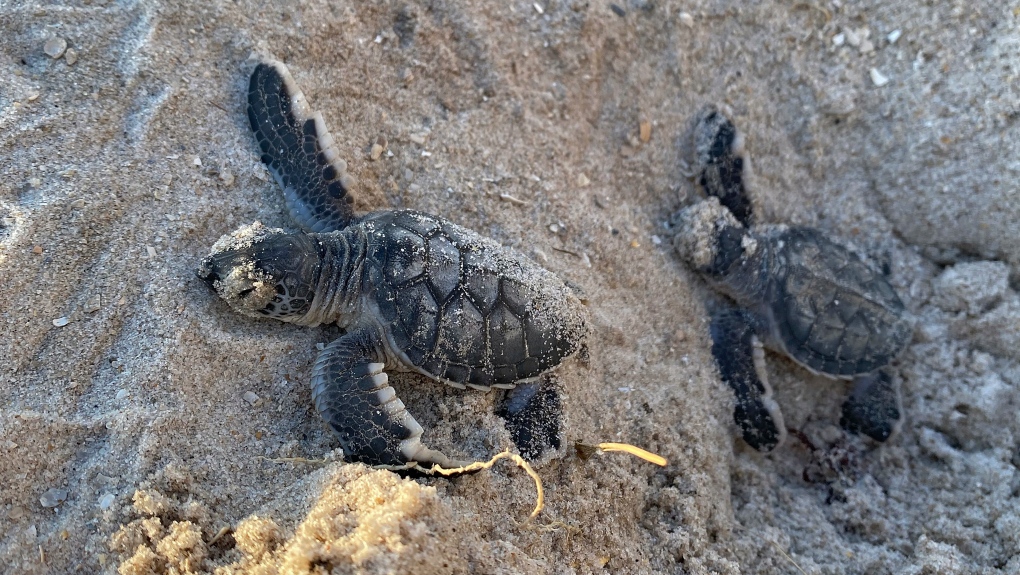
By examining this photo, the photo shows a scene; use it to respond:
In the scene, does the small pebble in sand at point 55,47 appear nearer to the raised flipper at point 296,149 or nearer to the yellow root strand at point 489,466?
the raised flipper at point 296,149

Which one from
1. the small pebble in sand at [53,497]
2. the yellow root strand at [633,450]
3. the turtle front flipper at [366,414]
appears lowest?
the small pebble in sand at [53,497]

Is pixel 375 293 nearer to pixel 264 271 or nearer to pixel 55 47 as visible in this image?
pixel 264 271

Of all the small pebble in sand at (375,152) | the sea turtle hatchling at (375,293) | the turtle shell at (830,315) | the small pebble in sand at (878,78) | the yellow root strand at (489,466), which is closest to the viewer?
the yellow root strand at (489,466)

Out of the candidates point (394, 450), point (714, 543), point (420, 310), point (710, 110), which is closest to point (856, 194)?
point (710, 110)

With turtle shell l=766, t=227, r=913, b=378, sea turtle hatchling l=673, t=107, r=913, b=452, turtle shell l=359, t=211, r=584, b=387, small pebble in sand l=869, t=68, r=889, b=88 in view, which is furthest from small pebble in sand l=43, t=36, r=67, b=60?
small pebble in sand l=869, t=68, r=889, b=88

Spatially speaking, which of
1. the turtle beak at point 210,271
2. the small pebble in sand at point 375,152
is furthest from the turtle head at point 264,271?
the small pebble in sand at point 375,152

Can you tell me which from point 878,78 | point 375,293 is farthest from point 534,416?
point 878,78

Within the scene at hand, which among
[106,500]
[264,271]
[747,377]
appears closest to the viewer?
A: [106,500]

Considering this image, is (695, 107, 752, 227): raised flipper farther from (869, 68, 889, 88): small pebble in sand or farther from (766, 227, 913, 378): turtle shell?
(869, 68, 889, 88): small pebble in sand
